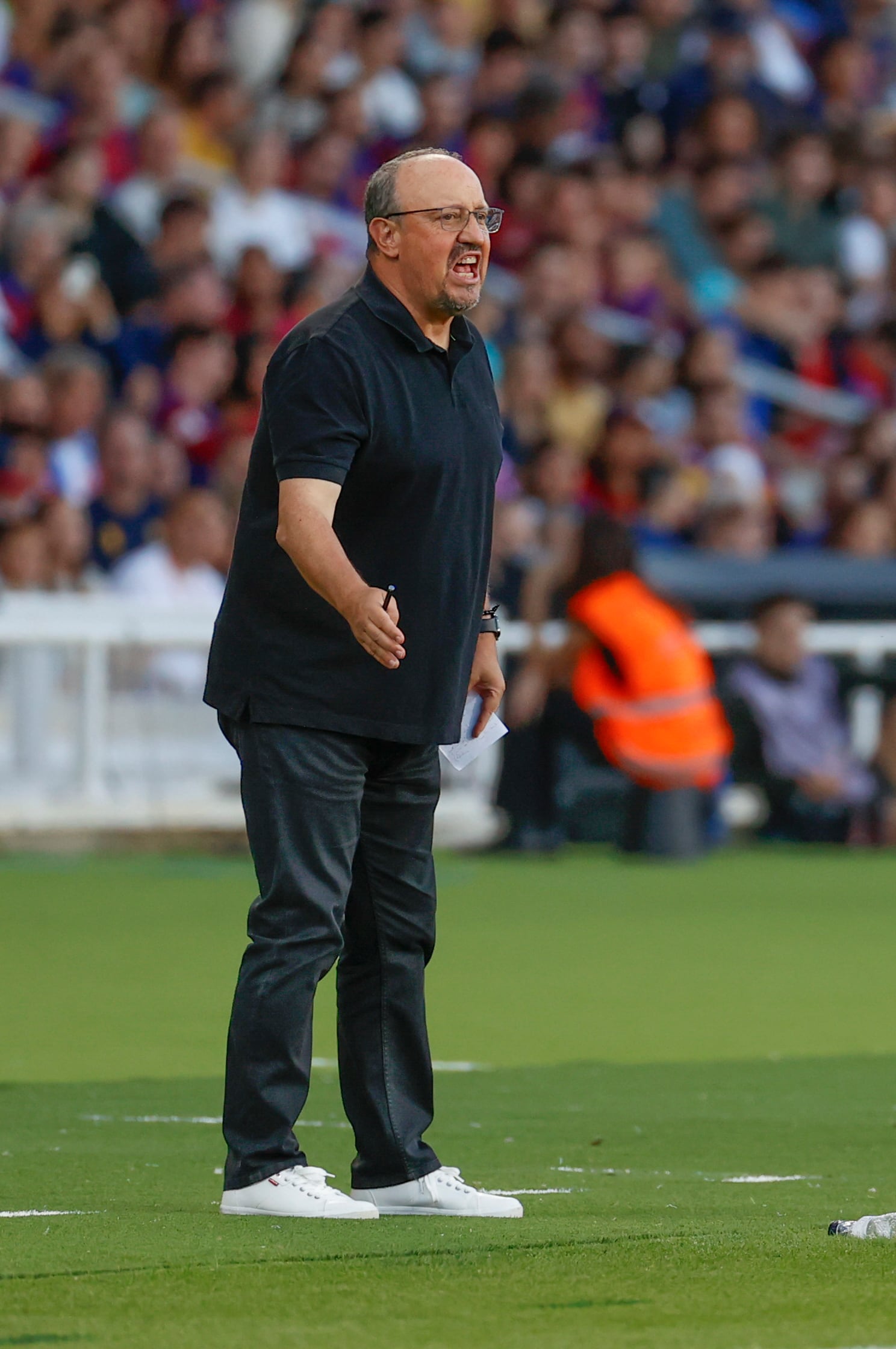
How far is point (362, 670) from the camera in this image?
4.67 m

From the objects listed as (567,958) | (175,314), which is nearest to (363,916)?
(567,958)

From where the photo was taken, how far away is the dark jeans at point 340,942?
459 cm

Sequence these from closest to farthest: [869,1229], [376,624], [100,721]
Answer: [869,1229], [376,624], [100,721]

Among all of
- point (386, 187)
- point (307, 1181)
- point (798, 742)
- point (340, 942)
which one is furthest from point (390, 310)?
point (798, 742)

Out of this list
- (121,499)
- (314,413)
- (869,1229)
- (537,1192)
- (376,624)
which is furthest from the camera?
(121,499)

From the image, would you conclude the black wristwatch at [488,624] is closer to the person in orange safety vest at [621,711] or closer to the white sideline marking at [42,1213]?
the white sideline marking at [42,1213]

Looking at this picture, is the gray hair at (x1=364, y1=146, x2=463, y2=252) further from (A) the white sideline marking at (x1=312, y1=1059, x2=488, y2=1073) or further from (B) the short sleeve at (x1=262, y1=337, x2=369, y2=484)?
(A) the white sideline marking at (x1=312, y1=1059, x2=488, y2=1073)

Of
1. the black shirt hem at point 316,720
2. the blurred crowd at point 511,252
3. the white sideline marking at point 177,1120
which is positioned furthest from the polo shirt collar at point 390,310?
the blurred crowd at point 511,252

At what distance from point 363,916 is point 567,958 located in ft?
15.7

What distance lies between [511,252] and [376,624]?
13446 millimetres

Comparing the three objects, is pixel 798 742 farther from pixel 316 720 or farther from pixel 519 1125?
pixel 316 720

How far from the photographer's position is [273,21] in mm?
17484

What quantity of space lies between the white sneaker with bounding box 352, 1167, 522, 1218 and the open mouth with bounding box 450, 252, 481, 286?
1.68m

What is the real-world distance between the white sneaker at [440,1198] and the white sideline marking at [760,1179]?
0.60 meters
